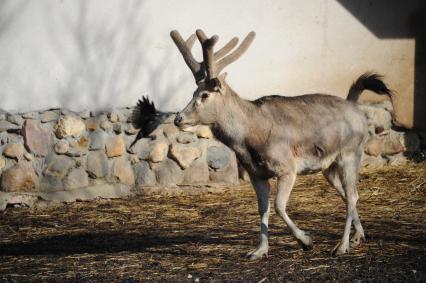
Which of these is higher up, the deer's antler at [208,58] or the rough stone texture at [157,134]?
the deer's antler at [208,58]

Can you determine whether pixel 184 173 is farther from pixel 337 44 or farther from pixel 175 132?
pixel 337 44

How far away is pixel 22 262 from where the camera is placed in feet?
22.3

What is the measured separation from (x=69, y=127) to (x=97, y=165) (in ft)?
1.92

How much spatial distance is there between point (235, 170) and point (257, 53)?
5.09 ft

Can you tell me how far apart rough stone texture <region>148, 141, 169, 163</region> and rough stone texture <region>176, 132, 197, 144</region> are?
0.17 metres

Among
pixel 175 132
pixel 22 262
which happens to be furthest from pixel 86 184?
pixel 22 262

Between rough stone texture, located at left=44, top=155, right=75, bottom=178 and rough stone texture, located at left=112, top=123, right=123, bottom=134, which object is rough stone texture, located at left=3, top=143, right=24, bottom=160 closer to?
rough stone texture, located at left=44, top=155, right=75, bottom=178

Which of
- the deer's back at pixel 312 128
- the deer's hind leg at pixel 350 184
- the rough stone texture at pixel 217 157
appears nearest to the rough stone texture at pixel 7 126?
the rough stone texture at pixel 217 157

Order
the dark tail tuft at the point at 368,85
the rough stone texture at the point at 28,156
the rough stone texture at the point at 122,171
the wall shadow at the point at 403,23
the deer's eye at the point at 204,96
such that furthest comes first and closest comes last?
the wall shadow at the point at 403,23 < the rough stone texture at the point at 122,171 < the rough stone texture at the point at 28,156 < the dark tail tuft at the point at 368,85 < the deer's eye at the point at 204,96

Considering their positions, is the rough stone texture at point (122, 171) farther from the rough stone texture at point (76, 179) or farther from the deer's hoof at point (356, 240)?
the deer's hoof at point (356, 240)

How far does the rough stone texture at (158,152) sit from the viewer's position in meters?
9.68

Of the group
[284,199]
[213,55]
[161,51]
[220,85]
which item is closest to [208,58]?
[213,55]

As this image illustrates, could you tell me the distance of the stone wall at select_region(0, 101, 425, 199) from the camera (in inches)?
361

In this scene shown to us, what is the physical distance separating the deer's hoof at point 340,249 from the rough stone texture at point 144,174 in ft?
11.6
